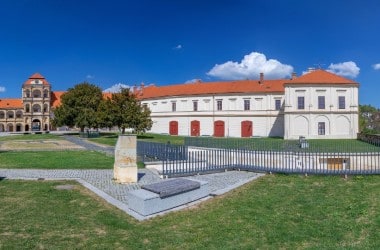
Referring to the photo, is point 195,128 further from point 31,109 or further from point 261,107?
point 31,109

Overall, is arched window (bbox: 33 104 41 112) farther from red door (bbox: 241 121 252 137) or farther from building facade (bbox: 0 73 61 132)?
red door (bbox: 241 121 252 137)

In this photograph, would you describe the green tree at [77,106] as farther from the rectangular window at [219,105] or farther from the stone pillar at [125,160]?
the stone pillar at [125,160]

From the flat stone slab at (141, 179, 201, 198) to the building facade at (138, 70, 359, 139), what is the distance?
113 ft

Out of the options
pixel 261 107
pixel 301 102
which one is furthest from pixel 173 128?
pixel 301 102

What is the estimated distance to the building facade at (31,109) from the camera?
79688 mm

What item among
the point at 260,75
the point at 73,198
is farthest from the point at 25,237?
the point at 260,75

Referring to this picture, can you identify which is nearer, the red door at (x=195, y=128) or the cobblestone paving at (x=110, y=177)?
the cobblestone paving at (x=110, y=177)

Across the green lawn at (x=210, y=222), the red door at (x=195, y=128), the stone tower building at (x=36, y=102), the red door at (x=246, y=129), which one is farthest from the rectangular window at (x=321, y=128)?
A: the stone tower building at (x=36, y=102)

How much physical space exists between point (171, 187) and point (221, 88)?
43661 mm

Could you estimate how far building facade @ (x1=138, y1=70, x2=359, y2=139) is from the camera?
4138 cm

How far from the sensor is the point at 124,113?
36.8 m

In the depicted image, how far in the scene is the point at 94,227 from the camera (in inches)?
261

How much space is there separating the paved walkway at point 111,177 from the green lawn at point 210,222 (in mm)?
448

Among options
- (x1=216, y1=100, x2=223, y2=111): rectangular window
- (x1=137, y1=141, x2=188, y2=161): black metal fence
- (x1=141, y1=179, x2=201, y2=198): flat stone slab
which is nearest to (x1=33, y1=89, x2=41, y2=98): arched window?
(x1=216, y1=100, x2=223, y2=111): rectangular window
